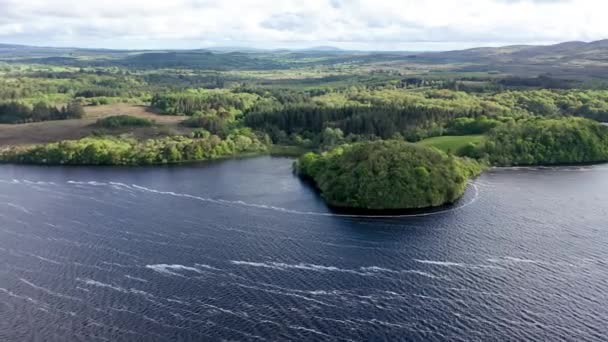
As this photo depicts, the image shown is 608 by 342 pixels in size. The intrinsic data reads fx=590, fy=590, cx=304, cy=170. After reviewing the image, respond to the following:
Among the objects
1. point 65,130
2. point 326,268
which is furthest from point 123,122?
point 326,268

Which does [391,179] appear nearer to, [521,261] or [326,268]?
[521,261]

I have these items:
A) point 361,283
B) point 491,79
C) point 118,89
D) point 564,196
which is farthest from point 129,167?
point 491,79

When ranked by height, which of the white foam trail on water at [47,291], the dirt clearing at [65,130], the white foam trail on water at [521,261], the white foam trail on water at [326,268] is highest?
the dirt clearing at [65,130]

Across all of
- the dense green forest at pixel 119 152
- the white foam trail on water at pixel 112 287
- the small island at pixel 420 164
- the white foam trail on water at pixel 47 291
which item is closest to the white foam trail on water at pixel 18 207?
the white foam trail on water at pixel 47 291

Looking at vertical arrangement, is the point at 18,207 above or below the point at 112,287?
above

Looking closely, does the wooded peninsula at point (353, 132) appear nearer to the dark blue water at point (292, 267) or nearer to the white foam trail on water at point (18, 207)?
the dark blue water at point (292, 267)

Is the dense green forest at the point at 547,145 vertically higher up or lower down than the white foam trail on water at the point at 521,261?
higher up
